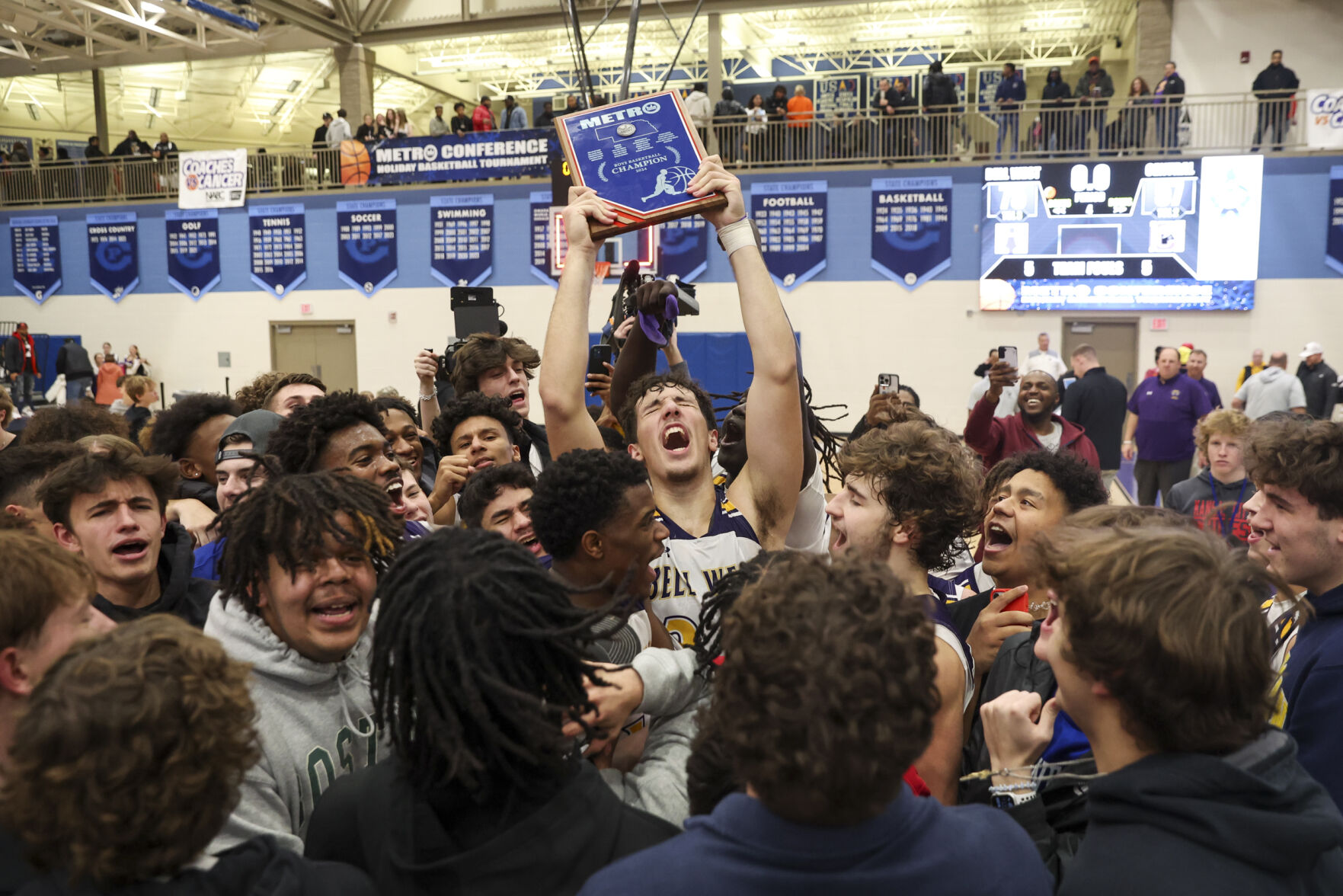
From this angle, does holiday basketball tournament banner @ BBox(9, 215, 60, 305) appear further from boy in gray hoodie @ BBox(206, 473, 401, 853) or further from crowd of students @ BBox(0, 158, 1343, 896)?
boy in gray hoodie @ BBox(206, 473, 401, 853)

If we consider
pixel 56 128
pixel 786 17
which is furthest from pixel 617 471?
pixel 56 128

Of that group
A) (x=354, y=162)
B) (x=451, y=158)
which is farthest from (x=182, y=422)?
(x=354, y=162)

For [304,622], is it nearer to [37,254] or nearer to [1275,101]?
[1275,101]

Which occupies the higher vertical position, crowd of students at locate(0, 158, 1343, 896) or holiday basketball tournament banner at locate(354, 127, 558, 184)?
holiday basketball tournament banner at locate(354, 127, 558, 184)

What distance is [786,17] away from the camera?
18047 mm

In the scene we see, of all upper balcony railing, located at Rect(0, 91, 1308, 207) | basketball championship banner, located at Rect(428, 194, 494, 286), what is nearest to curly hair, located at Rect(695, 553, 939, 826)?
upper balcony railing, located at Rect(0, 91, 1308, 207)

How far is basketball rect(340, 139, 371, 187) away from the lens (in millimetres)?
15398

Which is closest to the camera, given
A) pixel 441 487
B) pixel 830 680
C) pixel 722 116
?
pixel 830 680

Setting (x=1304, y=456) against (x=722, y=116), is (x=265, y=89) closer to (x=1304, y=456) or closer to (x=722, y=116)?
(x=722, y=116)

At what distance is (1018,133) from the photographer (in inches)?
527

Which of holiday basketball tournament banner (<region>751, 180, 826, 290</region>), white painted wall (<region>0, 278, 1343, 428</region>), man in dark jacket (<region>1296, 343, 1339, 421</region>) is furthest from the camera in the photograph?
holiday basketball tournament banner (<region>751, 180, 826, 290</region>)

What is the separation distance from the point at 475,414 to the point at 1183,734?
9.30ft

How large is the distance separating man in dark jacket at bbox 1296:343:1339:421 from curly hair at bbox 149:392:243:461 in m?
11.4

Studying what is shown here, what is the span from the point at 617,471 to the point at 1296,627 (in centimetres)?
158
